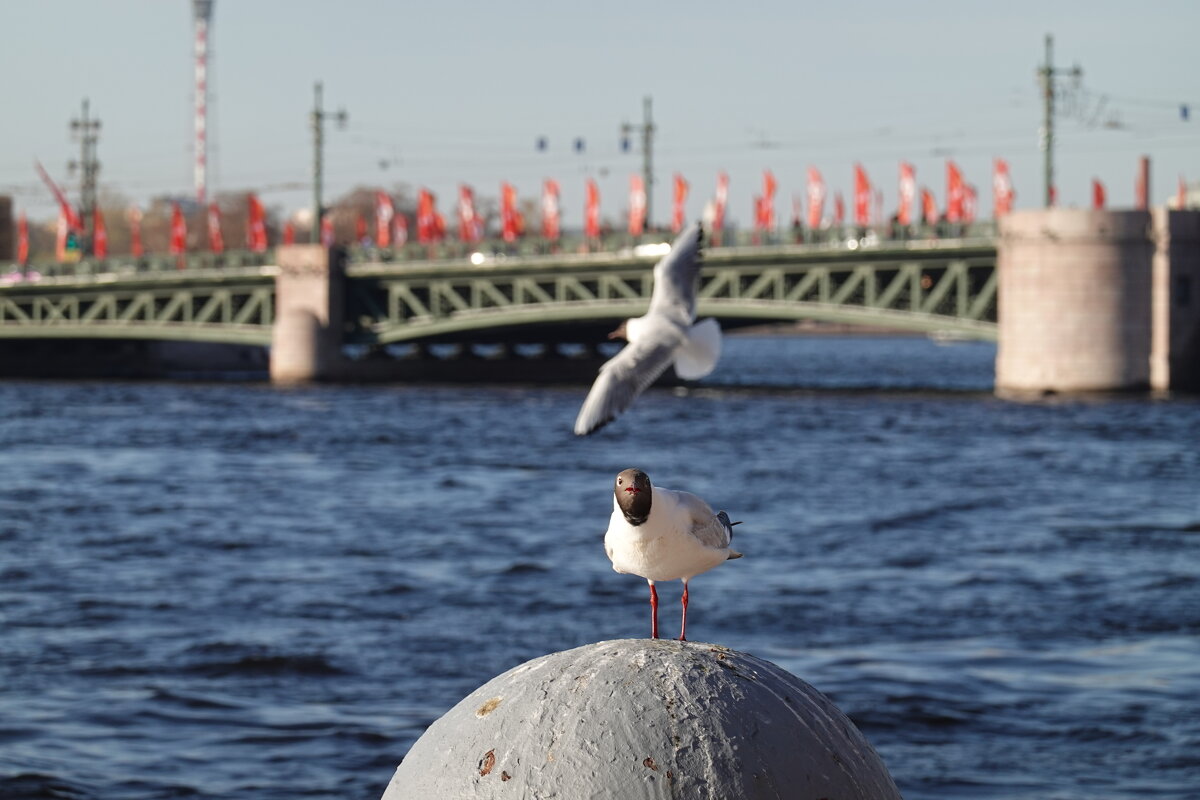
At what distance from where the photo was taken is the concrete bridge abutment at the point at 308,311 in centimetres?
5547

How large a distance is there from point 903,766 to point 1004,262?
3601 centimetres

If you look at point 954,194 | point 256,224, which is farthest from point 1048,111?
point 256,224

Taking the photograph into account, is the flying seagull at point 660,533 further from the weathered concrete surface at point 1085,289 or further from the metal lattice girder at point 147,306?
the metal lattice girder at point 147,306

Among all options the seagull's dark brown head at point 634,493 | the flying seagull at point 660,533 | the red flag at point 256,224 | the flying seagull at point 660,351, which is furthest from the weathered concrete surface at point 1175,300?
the seagull's dark brown head at point 634,493

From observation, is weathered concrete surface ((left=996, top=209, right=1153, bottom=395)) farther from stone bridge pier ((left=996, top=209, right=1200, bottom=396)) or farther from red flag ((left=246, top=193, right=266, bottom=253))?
red flag ((left=246, top=193, right=266, bottom=253))

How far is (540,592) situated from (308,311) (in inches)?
1546

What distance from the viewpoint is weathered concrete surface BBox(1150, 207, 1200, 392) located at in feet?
148

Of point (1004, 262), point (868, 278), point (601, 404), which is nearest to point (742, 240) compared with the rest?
point (868, 278)

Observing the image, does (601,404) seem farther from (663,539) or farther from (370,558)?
(370,558)

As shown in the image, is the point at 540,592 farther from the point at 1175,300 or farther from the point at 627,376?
the point at 1175,300

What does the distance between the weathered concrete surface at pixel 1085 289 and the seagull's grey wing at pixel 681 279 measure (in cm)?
3862

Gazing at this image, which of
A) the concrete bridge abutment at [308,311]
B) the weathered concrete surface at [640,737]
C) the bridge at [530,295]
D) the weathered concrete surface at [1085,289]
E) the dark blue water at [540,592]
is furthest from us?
the concrete bridge abutment at [308,311]

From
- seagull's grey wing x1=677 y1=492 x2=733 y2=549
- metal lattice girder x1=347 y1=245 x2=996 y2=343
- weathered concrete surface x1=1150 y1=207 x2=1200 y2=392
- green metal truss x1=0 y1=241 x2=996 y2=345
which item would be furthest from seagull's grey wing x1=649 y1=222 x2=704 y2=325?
weathered concrete surface x1=1150 y1=207 x2=1200 y2=392

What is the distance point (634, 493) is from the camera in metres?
4.12
